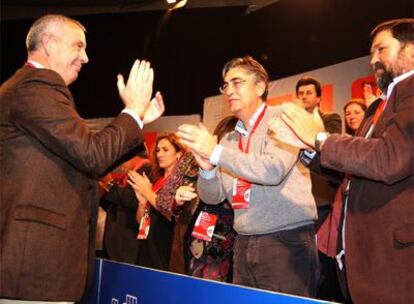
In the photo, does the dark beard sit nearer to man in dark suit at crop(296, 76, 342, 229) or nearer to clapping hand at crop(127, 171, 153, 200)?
man in dark suit at crop(296, 76, 342, 229)

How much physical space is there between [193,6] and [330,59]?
8.75 feet

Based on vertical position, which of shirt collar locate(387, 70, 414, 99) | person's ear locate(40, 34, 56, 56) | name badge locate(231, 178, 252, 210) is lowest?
name badge locate(231, 178, 252, 210)

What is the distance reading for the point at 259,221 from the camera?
2.17m

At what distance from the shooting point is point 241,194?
2.26 m

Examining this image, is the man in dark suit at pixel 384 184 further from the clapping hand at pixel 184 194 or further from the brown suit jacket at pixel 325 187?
the brown suit jacket at pixel 325 187

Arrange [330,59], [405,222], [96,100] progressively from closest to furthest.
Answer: [405,222], [330,59], [96,100]

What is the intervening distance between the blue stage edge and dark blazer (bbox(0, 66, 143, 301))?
1.45 ft

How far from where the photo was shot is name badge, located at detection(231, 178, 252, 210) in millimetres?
2227

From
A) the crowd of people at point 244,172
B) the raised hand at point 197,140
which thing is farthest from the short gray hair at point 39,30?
the raised hand at point 197,140

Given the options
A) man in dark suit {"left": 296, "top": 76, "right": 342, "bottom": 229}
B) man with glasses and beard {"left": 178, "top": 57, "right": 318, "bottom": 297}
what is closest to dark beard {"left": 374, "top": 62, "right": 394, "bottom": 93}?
man with glasses and beard {"left": 178, "top": 57, "right": 318, "bottom": 297}

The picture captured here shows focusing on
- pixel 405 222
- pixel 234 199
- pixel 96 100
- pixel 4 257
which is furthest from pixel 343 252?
pixel 96 100

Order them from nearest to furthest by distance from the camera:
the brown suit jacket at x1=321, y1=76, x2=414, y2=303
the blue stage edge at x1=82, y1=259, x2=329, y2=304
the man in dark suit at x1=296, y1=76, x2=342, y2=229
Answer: the brown suit jacket at x1=321, y1=76, x2=414, y2=303, the blue stage edge at x1=82, y1=259, x2=329, y2=304, the man in dark suit at x1=296, y1=76, x2=342, y2=229

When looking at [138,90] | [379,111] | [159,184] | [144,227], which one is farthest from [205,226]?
[379,111]

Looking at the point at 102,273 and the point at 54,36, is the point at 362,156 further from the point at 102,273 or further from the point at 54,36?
the point at 102,273
